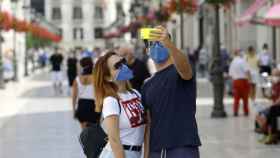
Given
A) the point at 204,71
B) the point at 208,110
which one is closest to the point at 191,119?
the point at 208,110

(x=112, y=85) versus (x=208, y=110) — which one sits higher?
(x=112, y=85)

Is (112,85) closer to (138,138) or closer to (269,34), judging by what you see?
(138,138)

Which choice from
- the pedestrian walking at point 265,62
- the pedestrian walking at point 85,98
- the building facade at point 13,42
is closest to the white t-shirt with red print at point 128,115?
the pedestrian walking at point 85,98

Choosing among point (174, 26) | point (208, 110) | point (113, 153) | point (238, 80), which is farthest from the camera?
point (174, 26)

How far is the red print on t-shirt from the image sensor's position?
6.29 metres

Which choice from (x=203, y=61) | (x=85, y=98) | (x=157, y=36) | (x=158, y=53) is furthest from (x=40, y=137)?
(x=203, y=61)

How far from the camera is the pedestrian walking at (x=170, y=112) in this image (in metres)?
6.25

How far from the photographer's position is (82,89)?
41.6 ft

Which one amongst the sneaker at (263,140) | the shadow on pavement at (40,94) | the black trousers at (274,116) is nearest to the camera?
the black trousers at (274,116)

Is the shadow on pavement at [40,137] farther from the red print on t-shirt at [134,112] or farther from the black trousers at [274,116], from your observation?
the red print on t-shirt at [134,112]

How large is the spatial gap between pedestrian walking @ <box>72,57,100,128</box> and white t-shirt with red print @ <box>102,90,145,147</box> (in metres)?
6.09

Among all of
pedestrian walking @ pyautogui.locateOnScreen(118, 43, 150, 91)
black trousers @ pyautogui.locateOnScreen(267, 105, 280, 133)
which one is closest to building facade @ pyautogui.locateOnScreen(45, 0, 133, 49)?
black trousers @ pyautogui.locateOnScreen(267, 105, 280, 133)

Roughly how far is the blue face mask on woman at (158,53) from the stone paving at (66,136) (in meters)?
7.34

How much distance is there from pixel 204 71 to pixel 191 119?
126 ft
